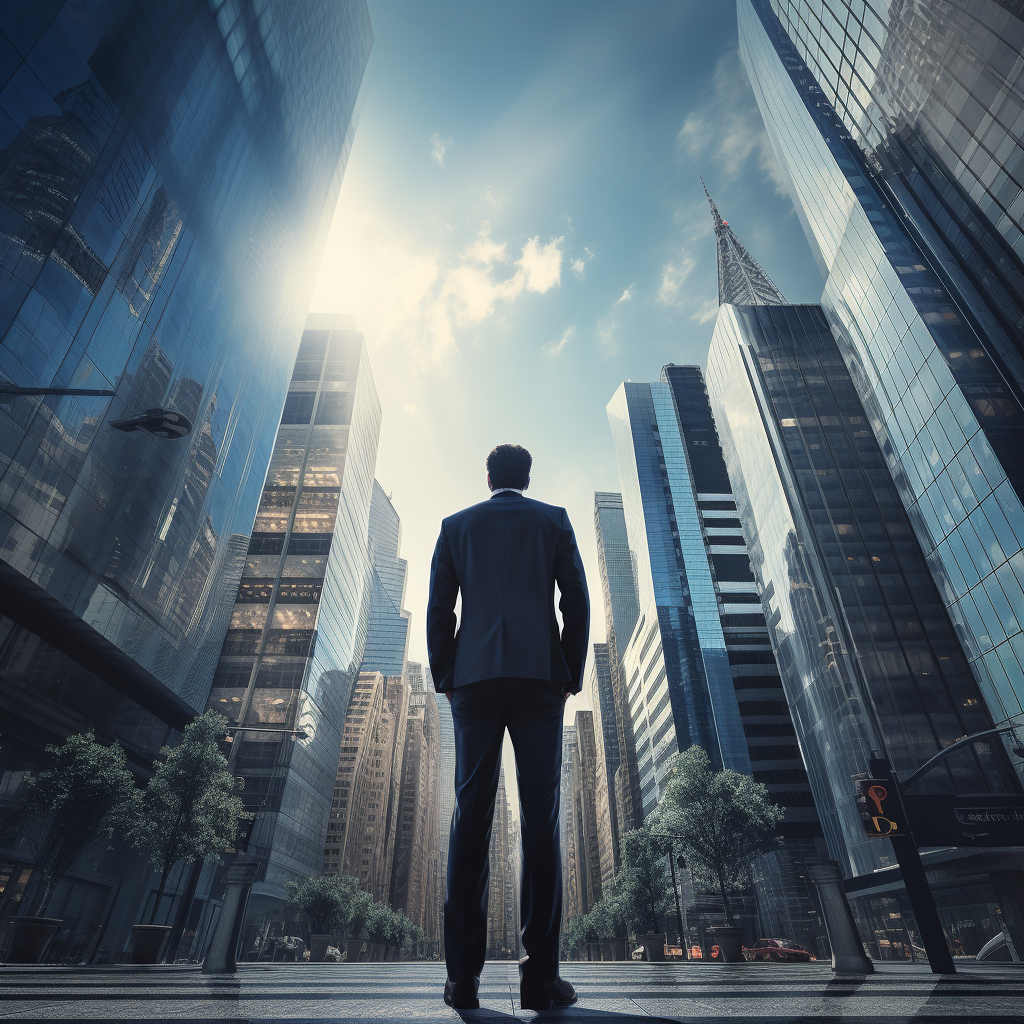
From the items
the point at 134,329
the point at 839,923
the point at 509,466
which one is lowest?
the point at 839,923

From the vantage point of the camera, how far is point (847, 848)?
45969mm

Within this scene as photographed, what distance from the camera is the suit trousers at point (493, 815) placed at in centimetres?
271

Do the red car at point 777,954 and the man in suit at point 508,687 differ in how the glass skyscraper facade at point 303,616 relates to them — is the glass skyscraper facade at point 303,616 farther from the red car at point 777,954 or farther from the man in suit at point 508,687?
the man in suit at point 508,687

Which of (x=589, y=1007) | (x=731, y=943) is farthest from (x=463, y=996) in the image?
(x=731, y=943)

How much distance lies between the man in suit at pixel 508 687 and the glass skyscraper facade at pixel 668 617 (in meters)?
79.6

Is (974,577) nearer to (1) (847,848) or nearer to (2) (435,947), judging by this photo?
(1) (847,848)

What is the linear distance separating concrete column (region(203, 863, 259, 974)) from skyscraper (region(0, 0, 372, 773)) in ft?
65.4

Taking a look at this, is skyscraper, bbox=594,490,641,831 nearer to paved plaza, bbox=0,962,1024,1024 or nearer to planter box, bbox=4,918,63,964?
planter box, bbox=4,918,63,964

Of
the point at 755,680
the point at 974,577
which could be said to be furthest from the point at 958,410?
the point at 755,680

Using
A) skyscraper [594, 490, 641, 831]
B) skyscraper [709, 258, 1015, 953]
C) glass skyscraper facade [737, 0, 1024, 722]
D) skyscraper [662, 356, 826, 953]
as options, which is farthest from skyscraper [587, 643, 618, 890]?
glass skyscraper facade [737, 0, 1024, 722]

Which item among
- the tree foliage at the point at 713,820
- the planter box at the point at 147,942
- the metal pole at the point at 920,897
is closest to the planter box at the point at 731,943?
the metal pole at the point at 920,897

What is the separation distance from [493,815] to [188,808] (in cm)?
2713

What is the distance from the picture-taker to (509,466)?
3.83 metres

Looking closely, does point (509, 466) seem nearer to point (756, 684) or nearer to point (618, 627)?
point (756, 684)
